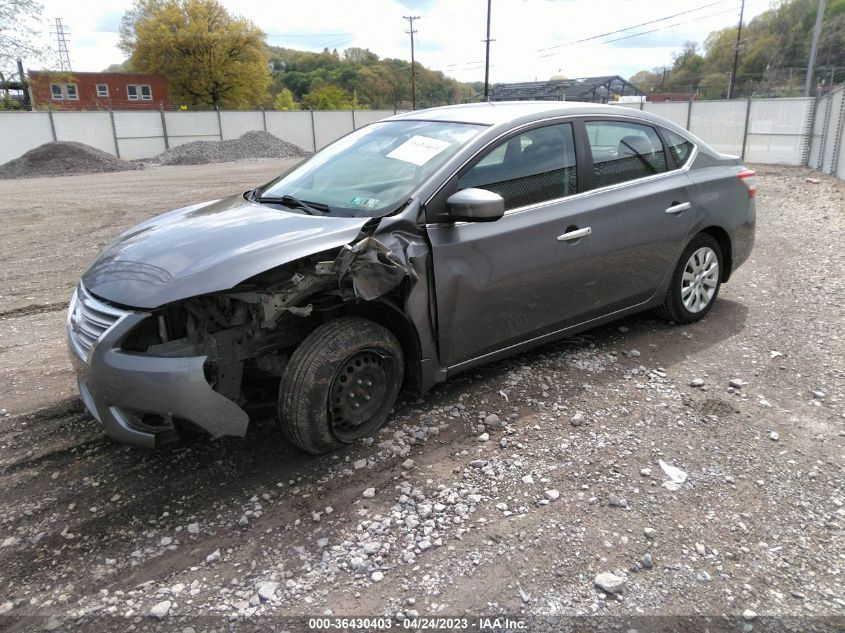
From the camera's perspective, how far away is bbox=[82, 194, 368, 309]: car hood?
2924 millimetres

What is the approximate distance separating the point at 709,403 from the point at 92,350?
350 centimetres

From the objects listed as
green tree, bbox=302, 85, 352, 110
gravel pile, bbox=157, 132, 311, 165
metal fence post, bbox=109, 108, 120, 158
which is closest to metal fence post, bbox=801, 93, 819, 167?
gravel pile, bbox=157, 132, 311, 165

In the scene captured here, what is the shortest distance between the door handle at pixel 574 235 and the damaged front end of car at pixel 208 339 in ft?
3.83

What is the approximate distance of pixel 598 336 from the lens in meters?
5.03

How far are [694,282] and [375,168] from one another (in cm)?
284

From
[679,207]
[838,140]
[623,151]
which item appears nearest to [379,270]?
[623,151]

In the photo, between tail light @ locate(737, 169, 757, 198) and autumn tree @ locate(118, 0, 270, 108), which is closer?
tail light @ locate(737, 169, 757, 198)

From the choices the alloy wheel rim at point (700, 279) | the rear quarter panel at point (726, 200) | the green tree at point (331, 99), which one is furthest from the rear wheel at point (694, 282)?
the green tree at point (331, 99)

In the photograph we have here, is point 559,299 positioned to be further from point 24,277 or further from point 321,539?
point 24,277

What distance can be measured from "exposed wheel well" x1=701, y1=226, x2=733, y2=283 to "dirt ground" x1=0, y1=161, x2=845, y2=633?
836 millimetres

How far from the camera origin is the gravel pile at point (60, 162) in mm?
26484

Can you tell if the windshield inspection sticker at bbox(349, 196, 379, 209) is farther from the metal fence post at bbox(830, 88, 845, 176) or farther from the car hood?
the metal fence post at bbox(830, 88, 845, 176)

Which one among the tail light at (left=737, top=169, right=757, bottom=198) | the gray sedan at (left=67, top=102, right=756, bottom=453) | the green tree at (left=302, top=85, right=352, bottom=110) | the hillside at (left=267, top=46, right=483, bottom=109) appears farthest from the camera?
the hillside at (left=267, top=46, right=483, bottom=109)

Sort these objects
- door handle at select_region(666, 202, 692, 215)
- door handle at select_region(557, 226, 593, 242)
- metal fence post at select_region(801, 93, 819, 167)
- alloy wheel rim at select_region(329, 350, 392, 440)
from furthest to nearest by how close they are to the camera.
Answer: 1. metal fence post at select_region(801, 93, 819, 167)
2. door handle at select_region(666, 202, 692, 215)
3. door handle at select_region(557, 226, 593, 242)
4. alloy wheel rim at select_region(329, 350, 392, 440)
